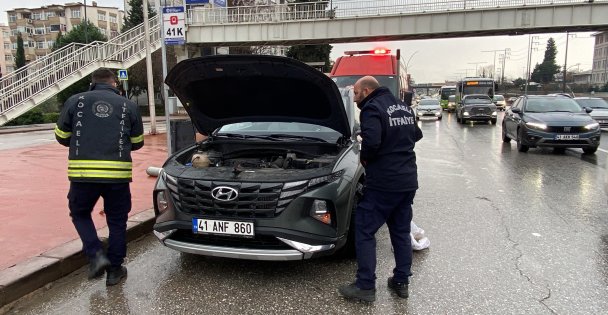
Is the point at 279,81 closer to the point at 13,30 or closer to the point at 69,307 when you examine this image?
the point at 69,307

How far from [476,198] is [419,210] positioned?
1198mm

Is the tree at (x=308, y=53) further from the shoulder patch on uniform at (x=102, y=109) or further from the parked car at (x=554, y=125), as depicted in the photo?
the shoulder patch on uniform at (x=102, y=109)

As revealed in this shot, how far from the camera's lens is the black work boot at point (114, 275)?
3822mm

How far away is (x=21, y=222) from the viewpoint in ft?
17.1

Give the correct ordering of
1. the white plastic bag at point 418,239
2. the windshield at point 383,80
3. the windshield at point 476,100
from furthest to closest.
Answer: the windshield at point 476,100, the windshield at point 383,80, the white plastic bag at point 418,239

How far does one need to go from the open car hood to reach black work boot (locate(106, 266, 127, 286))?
1826mm

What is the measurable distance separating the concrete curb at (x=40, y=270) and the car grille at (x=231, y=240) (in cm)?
108

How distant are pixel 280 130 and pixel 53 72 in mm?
17308

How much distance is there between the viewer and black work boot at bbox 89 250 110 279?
12.3ft

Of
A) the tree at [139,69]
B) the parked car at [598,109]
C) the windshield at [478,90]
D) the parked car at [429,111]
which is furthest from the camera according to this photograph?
the tree at [139,69]

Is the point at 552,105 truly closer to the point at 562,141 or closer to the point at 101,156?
the point at 562,141

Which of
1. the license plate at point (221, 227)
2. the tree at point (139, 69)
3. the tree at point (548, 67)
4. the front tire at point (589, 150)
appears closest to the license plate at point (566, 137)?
the front tire at point (589, 150)

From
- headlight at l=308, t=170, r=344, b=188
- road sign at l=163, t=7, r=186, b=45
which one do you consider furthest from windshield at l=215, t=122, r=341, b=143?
road sign at l=163, t=7, r=186, b=45

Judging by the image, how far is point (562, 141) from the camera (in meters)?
10.9
